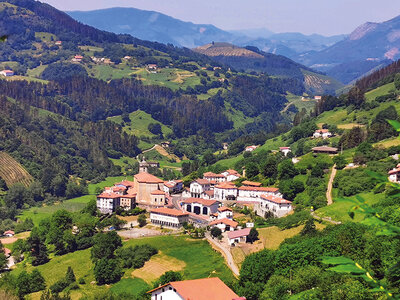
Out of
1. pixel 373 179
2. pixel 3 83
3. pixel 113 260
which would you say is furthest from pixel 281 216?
pixel 3 83

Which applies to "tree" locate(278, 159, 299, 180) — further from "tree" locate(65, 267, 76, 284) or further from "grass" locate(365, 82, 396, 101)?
"grass" locate(365, 82, 396, 101)

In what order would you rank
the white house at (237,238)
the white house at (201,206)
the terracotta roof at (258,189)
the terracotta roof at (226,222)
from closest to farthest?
the white house at (237,238)
the terracotta roof at (226,222)
the terracotta roof at (258,189)
the white house at (201,206)

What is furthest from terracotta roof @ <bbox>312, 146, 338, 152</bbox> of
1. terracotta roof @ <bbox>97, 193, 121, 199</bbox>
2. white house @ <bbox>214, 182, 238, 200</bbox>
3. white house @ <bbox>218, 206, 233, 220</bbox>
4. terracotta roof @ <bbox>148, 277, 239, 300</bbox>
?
terracotta roof @ <bbox>148, 277, 239, 300</bbox>

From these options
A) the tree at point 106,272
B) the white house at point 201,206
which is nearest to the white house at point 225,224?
the white house at point 201,206

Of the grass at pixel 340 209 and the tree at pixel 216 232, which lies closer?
the grass at pixel 340 209

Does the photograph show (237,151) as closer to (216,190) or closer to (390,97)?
(390,97)

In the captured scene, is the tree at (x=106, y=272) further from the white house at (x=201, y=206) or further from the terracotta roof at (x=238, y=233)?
the white house at (x=201, y=206)
